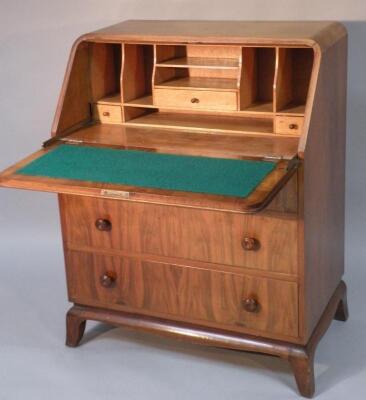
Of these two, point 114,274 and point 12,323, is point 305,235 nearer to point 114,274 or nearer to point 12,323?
point 114,274

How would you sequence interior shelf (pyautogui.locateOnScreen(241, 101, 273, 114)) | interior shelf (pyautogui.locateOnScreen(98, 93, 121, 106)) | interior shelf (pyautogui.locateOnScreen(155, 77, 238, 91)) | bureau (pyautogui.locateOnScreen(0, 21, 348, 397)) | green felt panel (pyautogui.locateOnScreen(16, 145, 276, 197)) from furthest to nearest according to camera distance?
interior shelf (pyautogui.locateOnScreen(98, 93, 121, 106)) → interior shelf (pyautogui.locateOnScreen(155, 77, 238, 91)) → interior shelf (pyautogui.locateOnScreen(241, 101, 273, 114)) → bureau (pyautogui.locateOnScreen(0, 21, 348, 397)) → green felt panel (pyautogui.locateOnScreen(16, 145, 276, 197))

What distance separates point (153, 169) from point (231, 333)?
727 mm

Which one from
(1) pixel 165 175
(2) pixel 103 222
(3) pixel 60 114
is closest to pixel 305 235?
(1) pixel 165 175

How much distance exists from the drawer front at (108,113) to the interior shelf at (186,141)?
1.0 inches

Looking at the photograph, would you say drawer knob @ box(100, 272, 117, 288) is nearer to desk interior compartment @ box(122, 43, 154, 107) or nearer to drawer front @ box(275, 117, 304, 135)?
desk interior compartment @ box(122, 43, 154, 107)

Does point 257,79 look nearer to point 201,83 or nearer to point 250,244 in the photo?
point 201,83

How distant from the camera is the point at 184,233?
10.8ft

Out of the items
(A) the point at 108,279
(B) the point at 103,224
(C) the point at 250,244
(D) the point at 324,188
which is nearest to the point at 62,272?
(A) the point at 108,279

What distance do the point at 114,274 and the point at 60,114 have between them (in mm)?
633

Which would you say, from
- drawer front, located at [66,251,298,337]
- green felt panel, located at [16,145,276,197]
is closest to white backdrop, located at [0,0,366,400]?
drawer front, located at [66,251,298,337]

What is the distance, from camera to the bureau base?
324 centimetres

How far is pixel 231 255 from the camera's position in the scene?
3242mm

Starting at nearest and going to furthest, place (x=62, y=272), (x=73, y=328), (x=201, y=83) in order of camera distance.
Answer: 1. (x=201, y=83)
2. (x=73, y=328)
3. (x=62, y=272)

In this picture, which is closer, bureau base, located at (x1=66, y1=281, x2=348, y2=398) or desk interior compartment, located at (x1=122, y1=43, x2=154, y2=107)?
bureau base, located at (x1=66, y1=281, x2=348, y2=398)
